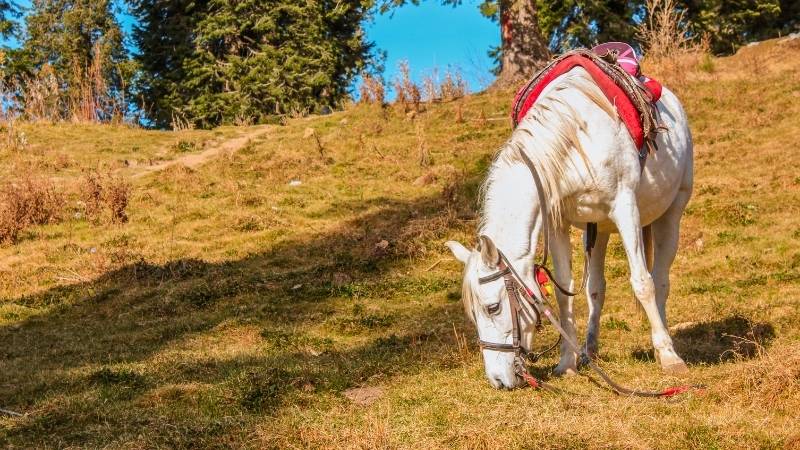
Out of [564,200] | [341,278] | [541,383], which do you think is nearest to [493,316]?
[541,383]

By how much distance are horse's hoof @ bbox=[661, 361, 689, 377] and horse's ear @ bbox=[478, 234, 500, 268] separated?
165cm

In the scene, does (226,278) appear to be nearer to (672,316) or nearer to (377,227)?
(377,227)

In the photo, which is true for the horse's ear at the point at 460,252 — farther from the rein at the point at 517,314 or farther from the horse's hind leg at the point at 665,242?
the horse's hind leg at the point at 665,242

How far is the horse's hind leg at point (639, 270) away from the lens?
6.07 meters

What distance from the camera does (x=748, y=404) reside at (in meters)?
5.13

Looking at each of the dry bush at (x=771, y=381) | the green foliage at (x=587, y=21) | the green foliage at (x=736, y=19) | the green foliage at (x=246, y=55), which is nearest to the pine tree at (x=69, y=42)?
the green foliage at (x=246, y=55)

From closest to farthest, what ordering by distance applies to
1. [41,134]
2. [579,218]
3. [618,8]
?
[579,218] → [41,134] → [618,8]

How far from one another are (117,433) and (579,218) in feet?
11.7

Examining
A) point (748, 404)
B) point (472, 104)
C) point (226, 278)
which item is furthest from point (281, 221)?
point (748, 404)

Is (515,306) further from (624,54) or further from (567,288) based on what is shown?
(624,54)

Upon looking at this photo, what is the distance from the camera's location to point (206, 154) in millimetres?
18406

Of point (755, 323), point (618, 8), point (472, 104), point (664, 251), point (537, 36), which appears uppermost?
point (618, 8)

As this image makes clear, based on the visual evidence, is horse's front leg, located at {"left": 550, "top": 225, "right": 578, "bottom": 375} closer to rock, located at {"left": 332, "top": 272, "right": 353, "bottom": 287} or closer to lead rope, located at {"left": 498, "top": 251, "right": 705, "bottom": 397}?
lead rope, located at {"left": 498, "top": 251, "right": 705, "bottom": 397}

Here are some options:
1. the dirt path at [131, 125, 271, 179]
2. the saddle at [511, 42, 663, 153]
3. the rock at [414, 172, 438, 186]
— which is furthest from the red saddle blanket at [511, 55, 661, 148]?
the dirt path at [131, 125, 271, 179]
